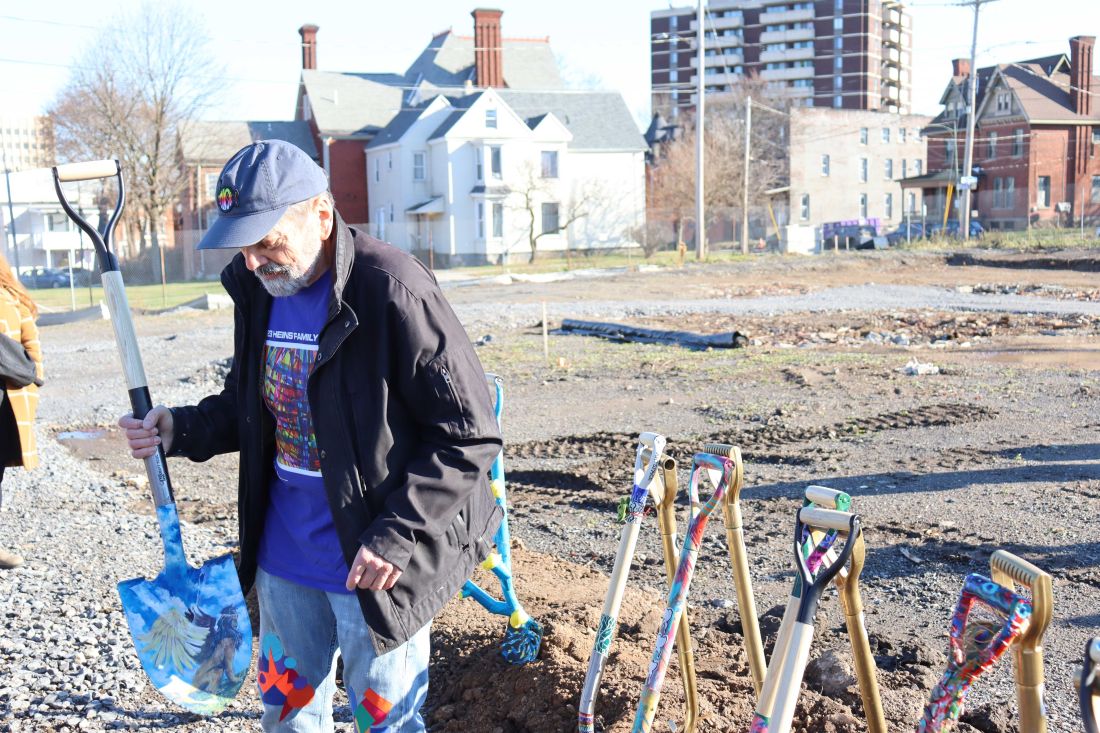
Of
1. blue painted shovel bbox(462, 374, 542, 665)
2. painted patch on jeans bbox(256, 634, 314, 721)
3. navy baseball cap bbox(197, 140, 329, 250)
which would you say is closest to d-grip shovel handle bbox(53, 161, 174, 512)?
painted patch on jeans bbox(256, 634, 314, 721)

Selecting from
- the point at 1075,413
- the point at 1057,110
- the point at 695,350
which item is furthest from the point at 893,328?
the point at 1057,110

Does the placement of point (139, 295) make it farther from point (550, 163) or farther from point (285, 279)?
point (285, 279)

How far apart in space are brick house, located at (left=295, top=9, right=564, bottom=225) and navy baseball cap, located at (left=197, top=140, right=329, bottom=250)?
5362cm

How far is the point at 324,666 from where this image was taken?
2889 mm

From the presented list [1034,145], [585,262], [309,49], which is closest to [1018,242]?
[585,262]

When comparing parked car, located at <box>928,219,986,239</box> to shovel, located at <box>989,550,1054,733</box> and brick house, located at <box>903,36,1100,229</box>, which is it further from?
shovel, located at <box>989,550,1054,733</box>

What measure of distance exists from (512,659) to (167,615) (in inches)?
57.3

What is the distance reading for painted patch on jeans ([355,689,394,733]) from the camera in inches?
106

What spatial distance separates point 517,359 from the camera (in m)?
15.4

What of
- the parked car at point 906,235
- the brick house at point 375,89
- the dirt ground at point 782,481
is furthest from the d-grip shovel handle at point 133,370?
the brick house at point 375,89

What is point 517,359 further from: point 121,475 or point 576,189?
point 576,189

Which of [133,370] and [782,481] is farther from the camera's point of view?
[782,481]

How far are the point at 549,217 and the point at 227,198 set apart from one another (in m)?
52.1

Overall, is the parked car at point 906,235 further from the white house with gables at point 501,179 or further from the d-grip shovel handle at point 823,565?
the d-grip shovel handle at point 823,565
